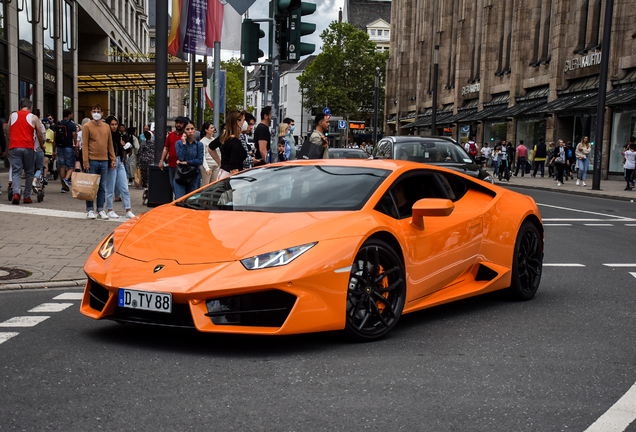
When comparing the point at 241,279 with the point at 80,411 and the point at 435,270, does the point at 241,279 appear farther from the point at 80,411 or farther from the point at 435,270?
the point at 435,270

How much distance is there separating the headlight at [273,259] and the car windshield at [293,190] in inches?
26.1

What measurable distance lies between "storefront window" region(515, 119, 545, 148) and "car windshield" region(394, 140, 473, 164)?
27.6 m

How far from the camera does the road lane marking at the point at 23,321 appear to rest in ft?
17.5

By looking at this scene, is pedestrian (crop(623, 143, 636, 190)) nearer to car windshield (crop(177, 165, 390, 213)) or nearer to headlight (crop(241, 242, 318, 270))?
car windshield (crop(177, 165, 390, 213))

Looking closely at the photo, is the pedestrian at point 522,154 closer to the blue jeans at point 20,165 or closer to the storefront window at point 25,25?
the storefront window at point 25,25

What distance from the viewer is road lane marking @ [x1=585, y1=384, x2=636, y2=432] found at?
3.38 m

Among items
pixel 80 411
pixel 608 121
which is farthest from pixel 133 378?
pixel 608 121

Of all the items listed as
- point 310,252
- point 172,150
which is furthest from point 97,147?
point 310,252

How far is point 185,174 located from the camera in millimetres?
12266

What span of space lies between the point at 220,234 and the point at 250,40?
7.69 metres

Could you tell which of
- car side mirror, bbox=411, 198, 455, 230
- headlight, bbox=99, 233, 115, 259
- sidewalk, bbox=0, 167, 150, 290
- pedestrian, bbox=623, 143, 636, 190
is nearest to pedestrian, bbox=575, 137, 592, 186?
pedestrian, bbox=623, 143, 636, 190

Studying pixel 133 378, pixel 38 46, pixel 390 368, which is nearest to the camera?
pixel 133 378

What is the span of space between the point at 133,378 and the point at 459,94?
53701 millimetres

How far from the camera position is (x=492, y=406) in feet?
12.1
